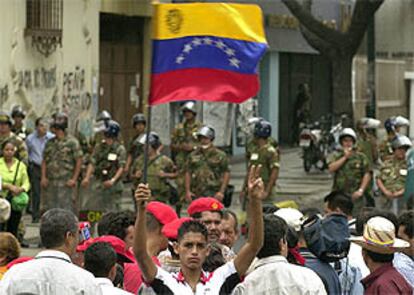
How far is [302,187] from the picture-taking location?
26250 millimetres

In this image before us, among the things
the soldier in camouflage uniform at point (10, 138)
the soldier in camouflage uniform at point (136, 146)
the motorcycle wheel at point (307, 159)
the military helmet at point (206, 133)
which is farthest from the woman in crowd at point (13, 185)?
the motorcycle wheel at point (307, 159)

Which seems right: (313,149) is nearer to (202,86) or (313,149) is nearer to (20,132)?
(20,132)

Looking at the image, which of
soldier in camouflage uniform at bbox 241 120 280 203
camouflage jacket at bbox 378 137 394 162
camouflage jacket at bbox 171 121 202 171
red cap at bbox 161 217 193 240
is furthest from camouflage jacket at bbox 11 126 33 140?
red cap at bbox 161 217 193 240

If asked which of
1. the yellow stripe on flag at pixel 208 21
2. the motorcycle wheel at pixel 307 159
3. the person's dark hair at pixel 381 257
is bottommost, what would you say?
the motorcycle wheel at pixel 307 159

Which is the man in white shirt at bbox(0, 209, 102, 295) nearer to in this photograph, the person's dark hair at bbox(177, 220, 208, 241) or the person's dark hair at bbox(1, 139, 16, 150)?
the person's dark hair at bbox(177, 220, 208, 241)

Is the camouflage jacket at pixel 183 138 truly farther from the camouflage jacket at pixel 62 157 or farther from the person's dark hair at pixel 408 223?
the person's dark hair at pixel 408 223

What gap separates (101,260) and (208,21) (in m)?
2.31

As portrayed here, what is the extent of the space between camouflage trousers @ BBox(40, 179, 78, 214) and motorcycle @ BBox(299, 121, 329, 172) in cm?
1114

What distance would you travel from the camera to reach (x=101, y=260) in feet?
23.1

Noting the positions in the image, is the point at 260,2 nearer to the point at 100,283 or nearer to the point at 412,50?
the point at 412,50

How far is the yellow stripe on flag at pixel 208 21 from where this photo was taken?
8531 millimetres

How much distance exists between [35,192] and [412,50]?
17551 mm

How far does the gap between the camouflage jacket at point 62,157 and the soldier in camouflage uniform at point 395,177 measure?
Result: 161 inches

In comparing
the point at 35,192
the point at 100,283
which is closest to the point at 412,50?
the point at 35,192
